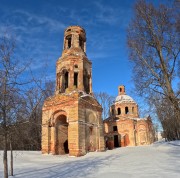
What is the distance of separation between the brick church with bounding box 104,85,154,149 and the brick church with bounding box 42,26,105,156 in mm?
15209

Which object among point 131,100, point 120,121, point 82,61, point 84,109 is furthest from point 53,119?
point 131,100

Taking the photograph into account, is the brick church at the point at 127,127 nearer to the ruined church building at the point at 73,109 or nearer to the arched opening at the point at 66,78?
the ruined church building at the point at 73,109

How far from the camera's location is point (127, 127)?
37.3 metres

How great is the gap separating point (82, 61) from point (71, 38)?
3.74m

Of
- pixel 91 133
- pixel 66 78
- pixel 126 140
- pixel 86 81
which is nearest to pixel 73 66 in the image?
pixel 66 78

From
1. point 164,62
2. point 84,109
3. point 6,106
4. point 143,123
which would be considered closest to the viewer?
point 6,106

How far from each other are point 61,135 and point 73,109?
3.89m

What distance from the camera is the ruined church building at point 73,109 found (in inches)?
766

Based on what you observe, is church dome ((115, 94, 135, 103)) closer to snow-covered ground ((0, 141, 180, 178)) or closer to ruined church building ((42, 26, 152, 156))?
ruined church building ((42, 26, 152, 156))

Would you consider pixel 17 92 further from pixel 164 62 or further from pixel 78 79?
pixel 78 79

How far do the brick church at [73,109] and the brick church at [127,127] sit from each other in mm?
15209

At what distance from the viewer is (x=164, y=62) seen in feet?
39.1

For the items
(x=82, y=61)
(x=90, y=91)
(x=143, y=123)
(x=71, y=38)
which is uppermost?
(x=71, y=38)

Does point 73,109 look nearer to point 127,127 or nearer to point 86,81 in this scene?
point 86,81
